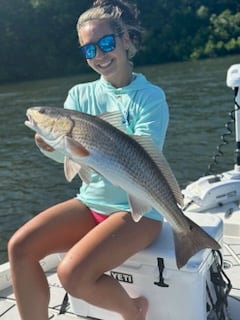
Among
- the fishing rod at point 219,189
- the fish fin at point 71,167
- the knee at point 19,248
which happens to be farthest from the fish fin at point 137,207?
the fishing rod at point 219,189

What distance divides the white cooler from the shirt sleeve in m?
0.49

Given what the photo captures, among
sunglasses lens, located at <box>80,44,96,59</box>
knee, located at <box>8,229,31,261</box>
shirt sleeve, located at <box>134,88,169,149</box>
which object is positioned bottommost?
knee, located at <box>8,229,31,261</box>

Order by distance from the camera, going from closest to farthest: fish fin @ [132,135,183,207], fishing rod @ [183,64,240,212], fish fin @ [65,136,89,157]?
fish fin @ [65,136,89,157]
fish fin @ [132,135,183,207]
fishing rod @ [183,64,240,212]

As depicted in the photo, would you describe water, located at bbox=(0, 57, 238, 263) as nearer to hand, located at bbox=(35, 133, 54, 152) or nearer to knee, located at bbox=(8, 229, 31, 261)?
knee, located at bbox=(8, 229, 31, 261)

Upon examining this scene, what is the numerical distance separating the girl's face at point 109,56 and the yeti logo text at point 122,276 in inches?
36.1

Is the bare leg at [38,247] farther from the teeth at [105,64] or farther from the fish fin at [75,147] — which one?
the teeth at [105,64]

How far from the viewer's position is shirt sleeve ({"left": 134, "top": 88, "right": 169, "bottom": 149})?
99.1 inches

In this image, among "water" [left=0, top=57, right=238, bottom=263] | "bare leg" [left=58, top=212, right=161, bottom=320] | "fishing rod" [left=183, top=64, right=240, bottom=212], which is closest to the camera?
"bare leg" [left=58, top=212, right=161, bottom=320]

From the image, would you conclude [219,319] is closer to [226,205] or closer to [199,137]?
[226,205]

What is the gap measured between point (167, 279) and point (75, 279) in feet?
1.49

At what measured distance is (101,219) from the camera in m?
2.62

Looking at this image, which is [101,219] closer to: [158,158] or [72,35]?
[158,158]

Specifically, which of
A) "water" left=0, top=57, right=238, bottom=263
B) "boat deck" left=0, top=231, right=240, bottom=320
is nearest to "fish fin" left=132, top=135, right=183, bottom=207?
"boat deck" left=0, top=231, right=240, bottom=320

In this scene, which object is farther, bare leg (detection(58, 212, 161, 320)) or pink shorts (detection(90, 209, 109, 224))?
pink shorts (detection(90, 209, 109, 224))
